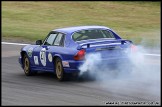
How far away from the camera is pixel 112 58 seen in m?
13.6

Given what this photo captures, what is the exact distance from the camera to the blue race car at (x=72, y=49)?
44.8 feet

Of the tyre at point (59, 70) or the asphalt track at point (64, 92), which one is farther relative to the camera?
the tyre at point (59, 70)

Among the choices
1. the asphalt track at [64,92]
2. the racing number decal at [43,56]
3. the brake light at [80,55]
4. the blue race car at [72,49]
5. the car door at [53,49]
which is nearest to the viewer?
the asphalt track at [64,92]

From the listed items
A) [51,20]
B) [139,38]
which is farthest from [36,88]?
[51,20]

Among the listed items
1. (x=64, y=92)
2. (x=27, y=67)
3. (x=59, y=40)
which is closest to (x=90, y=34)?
(x=59, y=40)

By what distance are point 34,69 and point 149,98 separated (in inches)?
204

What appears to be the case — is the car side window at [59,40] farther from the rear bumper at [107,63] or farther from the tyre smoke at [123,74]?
the tyre smoke at [123,74]

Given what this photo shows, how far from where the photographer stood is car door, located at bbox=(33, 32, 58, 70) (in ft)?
48.5

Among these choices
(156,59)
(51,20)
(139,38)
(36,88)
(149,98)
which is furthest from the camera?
(51,20)

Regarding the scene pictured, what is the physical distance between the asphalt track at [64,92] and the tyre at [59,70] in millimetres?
144

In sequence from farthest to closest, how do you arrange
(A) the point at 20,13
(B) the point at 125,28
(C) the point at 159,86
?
(A) the point at 20,13, (B) the point at 125,28, (C) the point at 159,86

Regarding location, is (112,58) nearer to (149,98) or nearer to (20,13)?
(149,98)

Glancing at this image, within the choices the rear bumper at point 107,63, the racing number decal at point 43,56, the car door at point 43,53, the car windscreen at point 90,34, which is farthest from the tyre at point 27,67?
the rear bumper at point 107,63

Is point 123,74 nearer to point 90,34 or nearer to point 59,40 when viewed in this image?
point 90,34
